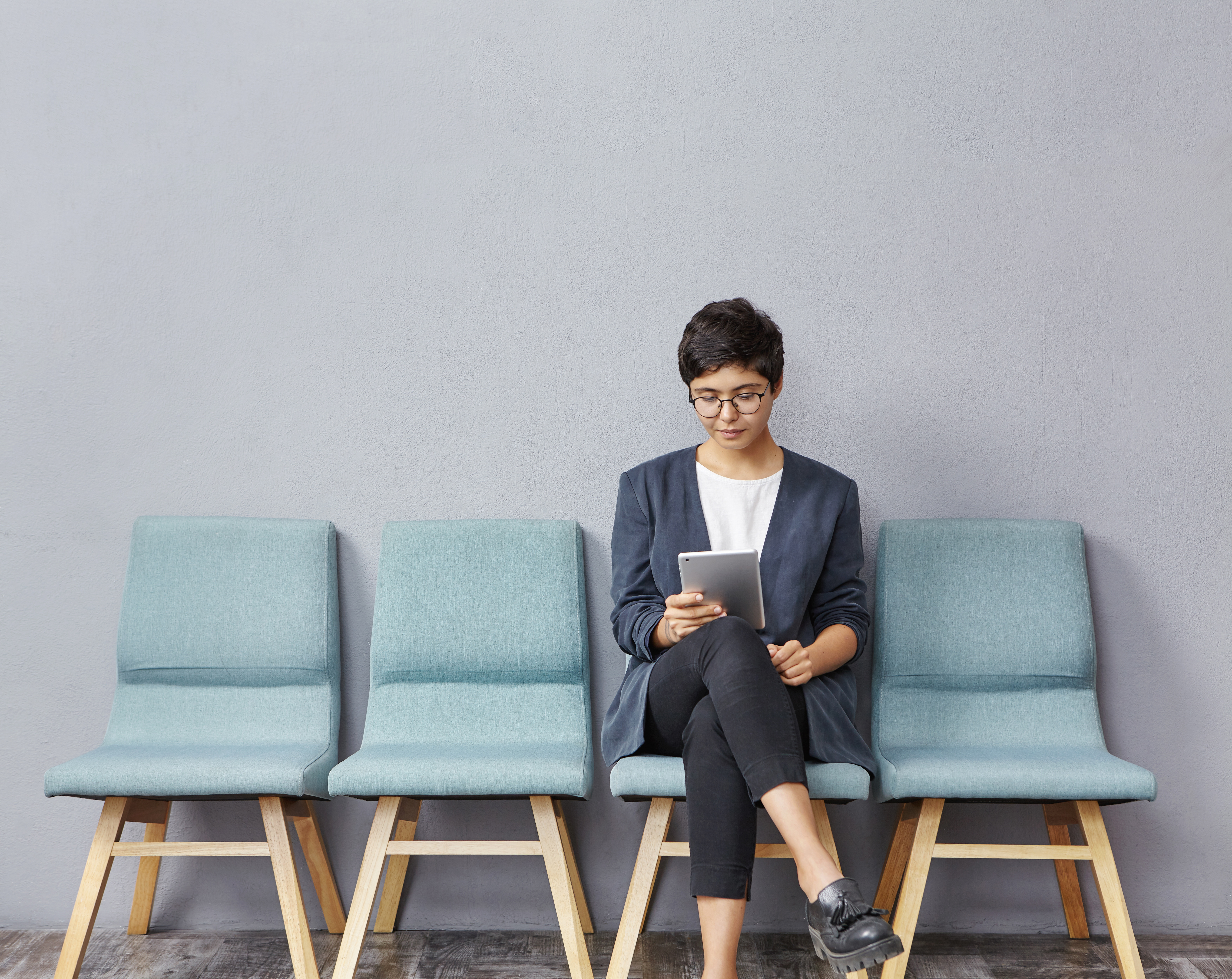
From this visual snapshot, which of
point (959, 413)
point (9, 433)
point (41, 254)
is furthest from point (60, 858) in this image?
point (959, 413)

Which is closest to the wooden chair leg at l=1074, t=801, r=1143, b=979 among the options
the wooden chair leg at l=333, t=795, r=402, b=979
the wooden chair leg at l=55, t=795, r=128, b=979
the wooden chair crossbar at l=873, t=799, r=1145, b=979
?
the wooden chair crossbar at l=873, t=799, r=1145, b=979

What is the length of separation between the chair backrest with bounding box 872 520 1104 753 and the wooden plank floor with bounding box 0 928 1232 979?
0.43m

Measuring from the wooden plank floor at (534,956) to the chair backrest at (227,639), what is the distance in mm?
435

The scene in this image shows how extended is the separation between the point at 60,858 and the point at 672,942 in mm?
1401

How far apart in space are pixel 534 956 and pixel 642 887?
43 cm

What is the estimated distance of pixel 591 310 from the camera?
2.14 m

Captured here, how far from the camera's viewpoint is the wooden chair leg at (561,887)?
1725 millimetres

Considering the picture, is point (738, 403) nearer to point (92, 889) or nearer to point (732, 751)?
point (732, 751)

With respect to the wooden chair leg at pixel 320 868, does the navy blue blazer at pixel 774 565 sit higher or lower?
higher

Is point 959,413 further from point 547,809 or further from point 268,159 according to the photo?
point 268,159

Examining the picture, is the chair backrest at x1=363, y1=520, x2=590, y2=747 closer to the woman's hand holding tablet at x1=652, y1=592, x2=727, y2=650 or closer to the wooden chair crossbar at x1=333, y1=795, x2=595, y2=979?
the wooden chair crossbar at x1=333, y1=795, x2=595, y2=979

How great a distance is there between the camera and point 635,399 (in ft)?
7.02

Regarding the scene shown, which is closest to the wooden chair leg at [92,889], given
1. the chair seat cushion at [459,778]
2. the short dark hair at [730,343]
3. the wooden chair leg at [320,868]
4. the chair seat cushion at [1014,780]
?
the wooden chair leg at [320,868]

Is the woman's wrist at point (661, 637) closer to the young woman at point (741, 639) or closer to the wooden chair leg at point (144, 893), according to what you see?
the young woman at point (741, 639)
